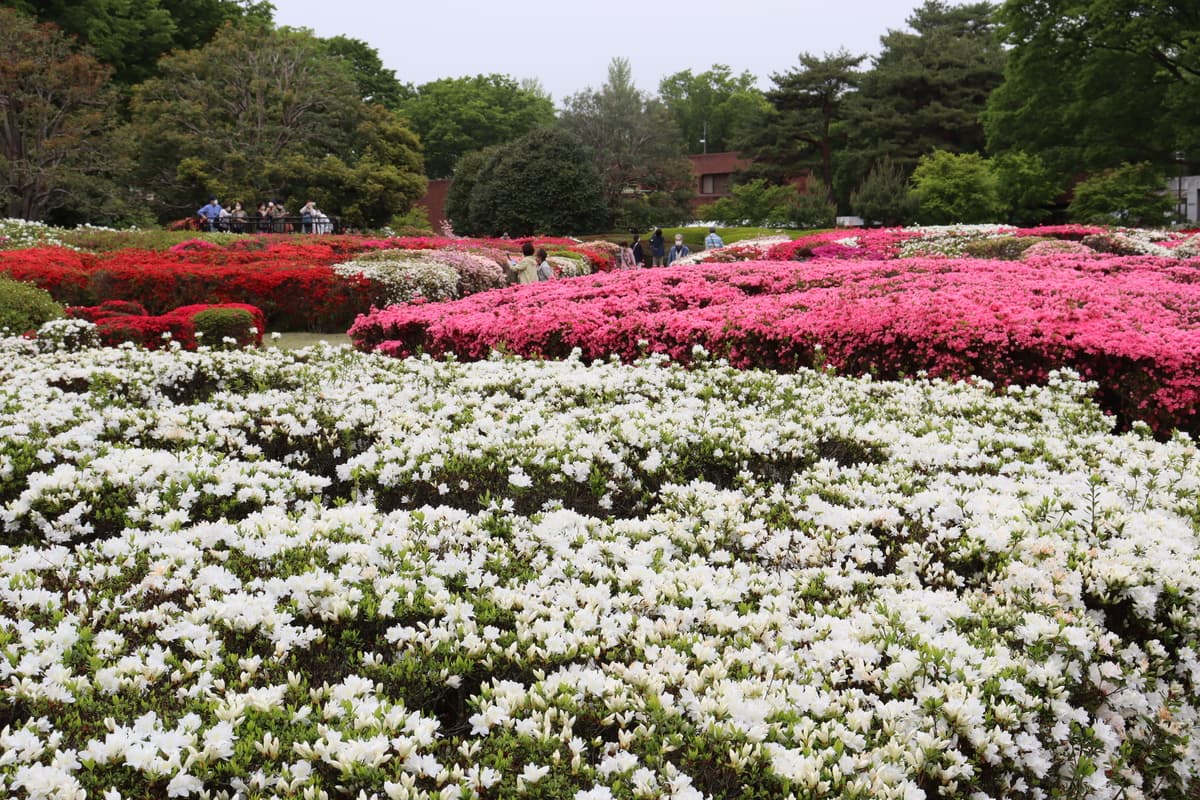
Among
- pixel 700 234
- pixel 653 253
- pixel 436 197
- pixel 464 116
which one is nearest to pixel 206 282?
pixel 653 253

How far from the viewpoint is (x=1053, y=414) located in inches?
225

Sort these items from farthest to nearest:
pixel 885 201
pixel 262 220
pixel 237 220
A: pixel 885 201 → pixel 262 220 → pixel 237 220

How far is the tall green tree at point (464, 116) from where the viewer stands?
61.5 meters

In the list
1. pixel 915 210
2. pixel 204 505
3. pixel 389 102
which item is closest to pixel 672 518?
pixel 204 505

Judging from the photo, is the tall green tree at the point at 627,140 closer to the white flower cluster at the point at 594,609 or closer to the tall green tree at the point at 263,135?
the tall green tree at the point at 263,135

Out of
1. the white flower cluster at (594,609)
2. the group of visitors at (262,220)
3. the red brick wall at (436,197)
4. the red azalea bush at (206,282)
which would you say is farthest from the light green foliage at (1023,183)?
the red brick wall at (436,197)

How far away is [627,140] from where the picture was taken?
4625 cm

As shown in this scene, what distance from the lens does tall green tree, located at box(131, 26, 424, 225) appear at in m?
33.2

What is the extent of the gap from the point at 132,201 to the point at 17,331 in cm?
2581

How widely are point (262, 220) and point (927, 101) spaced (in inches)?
1300

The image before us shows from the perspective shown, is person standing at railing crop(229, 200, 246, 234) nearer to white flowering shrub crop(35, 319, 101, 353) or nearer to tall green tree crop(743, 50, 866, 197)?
white flowering shrub crop(35, 319, 101, 353)

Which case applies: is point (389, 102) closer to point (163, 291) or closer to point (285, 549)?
point (163, 291)

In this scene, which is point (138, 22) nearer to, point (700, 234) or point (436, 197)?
point (436, 197)

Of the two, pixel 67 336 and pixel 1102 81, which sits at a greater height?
pixel 1102 81
